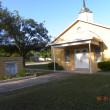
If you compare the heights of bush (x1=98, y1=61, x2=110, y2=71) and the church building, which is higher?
the church building

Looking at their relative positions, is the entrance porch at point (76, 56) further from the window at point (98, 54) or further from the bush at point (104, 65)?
the bush at point (104, 65)

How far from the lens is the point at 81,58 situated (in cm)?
1611

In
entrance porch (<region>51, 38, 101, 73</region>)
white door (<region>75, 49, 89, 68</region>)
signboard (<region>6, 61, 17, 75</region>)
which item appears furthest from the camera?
white door (<region>75, 49, 89, 68</region>)

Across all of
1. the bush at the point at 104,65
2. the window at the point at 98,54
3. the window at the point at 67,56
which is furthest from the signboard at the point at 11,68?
the window at the point at 98,54

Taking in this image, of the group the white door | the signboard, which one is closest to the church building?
the white door

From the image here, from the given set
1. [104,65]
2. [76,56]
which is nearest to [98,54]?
[104,65]

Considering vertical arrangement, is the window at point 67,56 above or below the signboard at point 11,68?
above

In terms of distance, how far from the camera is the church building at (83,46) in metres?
14.2

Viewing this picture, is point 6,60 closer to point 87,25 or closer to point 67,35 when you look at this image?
point 67,35

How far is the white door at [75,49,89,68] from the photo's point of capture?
1570 centimetres

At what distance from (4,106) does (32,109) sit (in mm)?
1136

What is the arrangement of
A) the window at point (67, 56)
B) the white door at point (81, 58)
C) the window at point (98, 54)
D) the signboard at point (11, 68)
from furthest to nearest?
the window at point (67, 56) < the white door at point (81, 58) < the window at point (98, 54) < the signboard at point (11, 68)

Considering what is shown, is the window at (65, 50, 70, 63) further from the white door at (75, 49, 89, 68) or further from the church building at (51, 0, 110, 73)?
the white door at (75, 49, 89, 68)

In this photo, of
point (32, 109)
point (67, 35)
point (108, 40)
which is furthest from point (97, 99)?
point (67, 35)
